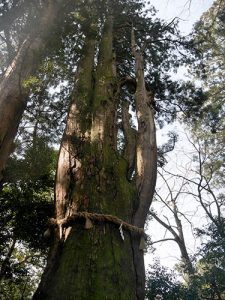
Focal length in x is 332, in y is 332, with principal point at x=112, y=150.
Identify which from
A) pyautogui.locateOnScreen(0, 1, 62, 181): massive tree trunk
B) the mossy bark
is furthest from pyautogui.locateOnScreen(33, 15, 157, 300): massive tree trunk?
pyautogui.locateOnScreen(0, 1, 62, 181): massive tree trunk

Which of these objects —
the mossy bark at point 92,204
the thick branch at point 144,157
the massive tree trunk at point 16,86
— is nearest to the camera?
the mossy bark at point 92,204

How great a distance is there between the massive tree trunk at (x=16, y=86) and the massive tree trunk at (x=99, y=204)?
1033 millimetres

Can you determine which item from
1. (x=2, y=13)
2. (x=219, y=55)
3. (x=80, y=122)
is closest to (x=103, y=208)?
(x=80, y=122)

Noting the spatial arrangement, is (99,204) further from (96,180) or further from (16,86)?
(16,86)

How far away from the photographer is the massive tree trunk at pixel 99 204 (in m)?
3.05

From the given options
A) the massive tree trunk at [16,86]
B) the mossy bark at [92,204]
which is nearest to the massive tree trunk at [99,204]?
the mossy bark at [92,204]

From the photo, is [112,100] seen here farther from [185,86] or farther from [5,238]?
[5,238]

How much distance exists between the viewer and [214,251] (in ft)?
32.2

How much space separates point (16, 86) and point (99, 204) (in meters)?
3.10

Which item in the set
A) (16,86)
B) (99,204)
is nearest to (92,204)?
(99,204)

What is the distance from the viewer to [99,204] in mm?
3668

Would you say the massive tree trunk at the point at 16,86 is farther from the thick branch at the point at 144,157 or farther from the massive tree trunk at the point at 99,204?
the thick branch at the point at 144,157

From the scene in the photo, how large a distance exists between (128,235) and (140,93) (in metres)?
A: 2.52

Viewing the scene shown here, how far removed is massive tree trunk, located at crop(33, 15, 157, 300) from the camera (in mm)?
3047
